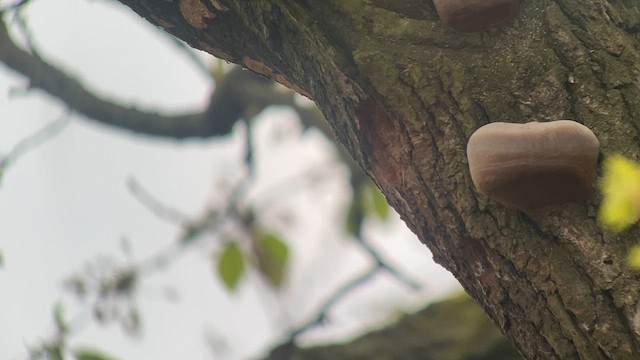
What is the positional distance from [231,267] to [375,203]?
82cm

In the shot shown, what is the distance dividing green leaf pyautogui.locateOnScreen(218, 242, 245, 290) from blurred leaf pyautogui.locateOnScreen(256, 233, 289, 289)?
12 centimetres

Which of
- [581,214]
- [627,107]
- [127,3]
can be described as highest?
[127,3]

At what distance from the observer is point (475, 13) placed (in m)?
1.49

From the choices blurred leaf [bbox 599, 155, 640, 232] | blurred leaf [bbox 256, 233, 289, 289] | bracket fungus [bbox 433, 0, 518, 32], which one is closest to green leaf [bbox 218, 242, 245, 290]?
blurred leaf [bbox 256, 233, 289, 289]

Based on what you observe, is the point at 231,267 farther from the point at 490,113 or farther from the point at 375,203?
the point at 490,113

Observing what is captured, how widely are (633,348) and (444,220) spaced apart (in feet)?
1.23

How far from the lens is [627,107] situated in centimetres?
141

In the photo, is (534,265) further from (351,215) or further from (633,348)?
(351,215)

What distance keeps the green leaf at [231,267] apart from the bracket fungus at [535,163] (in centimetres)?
212

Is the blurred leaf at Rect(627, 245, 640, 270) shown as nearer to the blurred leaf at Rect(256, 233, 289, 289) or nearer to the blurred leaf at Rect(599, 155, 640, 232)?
the blurred leaf at Rect(599, 155, 640, 232)

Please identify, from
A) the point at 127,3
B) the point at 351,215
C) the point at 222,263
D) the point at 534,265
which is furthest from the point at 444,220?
the point at 351,215

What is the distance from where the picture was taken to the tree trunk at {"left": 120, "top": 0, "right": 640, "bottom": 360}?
1.32 meters

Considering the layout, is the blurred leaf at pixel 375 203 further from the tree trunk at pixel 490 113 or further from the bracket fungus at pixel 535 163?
the bracket fungus at pixel 535 163

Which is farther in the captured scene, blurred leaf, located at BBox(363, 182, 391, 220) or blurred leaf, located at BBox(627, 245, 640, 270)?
blurred leaf, located at BBox(363, 182, 391, 220)
